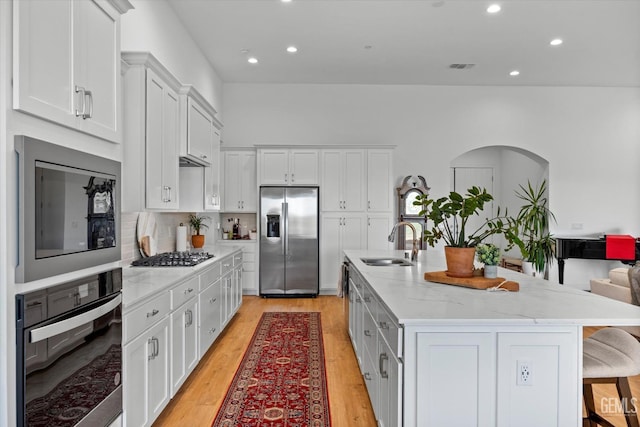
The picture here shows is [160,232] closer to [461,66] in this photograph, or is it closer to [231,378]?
[231,378]

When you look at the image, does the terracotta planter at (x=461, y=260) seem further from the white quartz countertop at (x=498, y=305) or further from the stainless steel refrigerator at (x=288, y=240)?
the stainless steel refrigerator at (x=288, y=240)

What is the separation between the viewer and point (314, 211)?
5984 mm

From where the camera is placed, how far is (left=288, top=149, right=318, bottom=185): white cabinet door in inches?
240

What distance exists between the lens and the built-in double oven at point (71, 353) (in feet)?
3.83

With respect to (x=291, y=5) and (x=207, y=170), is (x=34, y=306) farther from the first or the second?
(x=291, y=5)

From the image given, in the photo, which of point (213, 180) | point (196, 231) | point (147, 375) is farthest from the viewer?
point (196, 231)

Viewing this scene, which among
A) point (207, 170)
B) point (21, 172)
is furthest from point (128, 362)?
point (207, 170)

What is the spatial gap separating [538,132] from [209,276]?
6005 millimetres

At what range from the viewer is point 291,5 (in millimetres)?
4066

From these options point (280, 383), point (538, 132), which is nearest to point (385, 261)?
point (280, 383)

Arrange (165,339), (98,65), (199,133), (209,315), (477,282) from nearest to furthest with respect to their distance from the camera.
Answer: (98,65), (477,282), (165,339), (209,315), (199,133)

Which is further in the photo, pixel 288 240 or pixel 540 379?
pixel 288 240

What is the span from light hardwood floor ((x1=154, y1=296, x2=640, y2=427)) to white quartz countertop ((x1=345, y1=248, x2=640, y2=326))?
34.9 inches

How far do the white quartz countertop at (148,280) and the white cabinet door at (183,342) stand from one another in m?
0.22
